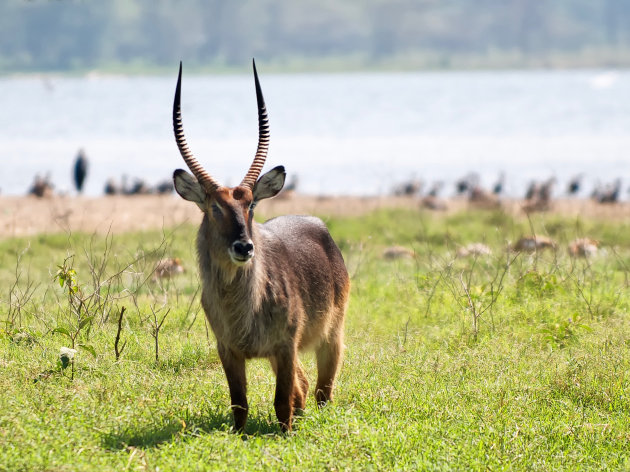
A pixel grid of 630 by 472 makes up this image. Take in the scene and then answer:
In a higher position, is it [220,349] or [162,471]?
[220,349]

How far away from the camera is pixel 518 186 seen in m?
22.9

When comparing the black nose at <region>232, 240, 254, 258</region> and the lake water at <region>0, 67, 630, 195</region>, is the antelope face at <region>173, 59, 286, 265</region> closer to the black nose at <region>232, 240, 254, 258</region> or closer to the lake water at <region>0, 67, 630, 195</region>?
the black nose at <region>232, 240, 254, 258</region>

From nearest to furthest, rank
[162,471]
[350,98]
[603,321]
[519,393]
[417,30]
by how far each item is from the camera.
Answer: [162,471] → [519,393] → [603,321] → [350,98] → [417,30]

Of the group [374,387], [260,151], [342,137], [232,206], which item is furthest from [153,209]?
[342,137]

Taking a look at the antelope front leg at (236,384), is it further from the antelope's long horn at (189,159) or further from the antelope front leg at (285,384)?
the antelope's long horn at (189,159)

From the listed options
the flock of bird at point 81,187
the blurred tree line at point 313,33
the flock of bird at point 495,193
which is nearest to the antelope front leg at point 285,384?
the flock of bird at point 495,193

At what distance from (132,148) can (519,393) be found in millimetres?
28451

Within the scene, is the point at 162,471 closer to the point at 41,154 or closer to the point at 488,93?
the point at 41,154

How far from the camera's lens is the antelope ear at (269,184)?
4.98 m

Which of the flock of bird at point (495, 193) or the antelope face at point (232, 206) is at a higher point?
the antelope face at point (232, 206)

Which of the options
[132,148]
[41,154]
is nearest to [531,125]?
[132,148]

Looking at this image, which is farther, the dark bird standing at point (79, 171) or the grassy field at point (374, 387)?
the dark bird standing at point (79, 171)

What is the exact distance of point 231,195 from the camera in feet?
15.6

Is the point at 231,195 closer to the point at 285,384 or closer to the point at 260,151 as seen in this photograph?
the point at 260,151
